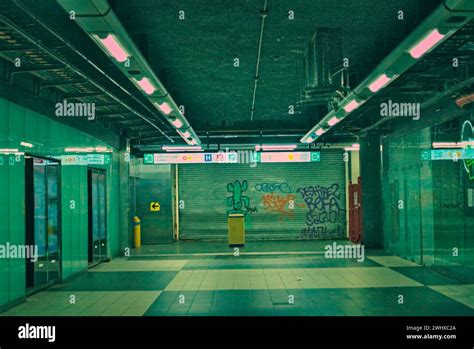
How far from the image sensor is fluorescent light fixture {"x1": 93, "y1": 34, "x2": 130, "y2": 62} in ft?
20.3

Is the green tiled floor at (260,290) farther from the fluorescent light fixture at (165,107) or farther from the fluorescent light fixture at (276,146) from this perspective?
the fluorescent light fixture at (276,146)

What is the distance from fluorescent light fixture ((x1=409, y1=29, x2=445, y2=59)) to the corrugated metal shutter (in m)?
14.3

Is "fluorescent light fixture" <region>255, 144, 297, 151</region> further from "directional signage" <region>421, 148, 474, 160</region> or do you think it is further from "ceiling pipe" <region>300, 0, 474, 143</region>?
"ceiling pipe" <region>300, 0, 474, 143</region>

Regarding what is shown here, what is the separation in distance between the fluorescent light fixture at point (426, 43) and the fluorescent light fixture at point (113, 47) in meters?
3.37

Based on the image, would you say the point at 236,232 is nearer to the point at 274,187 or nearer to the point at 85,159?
the point at 274,187

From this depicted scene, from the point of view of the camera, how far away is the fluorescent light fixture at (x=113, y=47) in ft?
20.3

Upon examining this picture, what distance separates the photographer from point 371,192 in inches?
653

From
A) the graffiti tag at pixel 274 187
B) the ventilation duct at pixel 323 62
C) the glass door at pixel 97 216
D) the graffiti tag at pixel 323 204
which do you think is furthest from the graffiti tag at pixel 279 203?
the ventilation duct at pixel 323 62

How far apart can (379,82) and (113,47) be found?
13.5 ft

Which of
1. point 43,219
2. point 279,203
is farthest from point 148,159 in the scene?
point 43,219

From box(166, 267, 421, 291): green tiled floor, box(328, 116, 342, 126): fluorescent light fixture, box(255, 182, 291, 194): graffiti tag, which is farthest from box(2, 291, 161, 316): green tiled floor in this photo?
box(255, 182, 291, 194): graffiti tag

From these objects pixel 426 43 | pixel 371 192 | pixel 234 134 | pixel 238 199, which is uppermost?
pixel 234 134

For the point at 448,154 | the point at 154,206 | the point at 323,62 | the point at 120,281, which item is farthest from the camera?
the point at 154,206

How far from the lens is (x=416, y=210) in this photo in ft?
43.0
